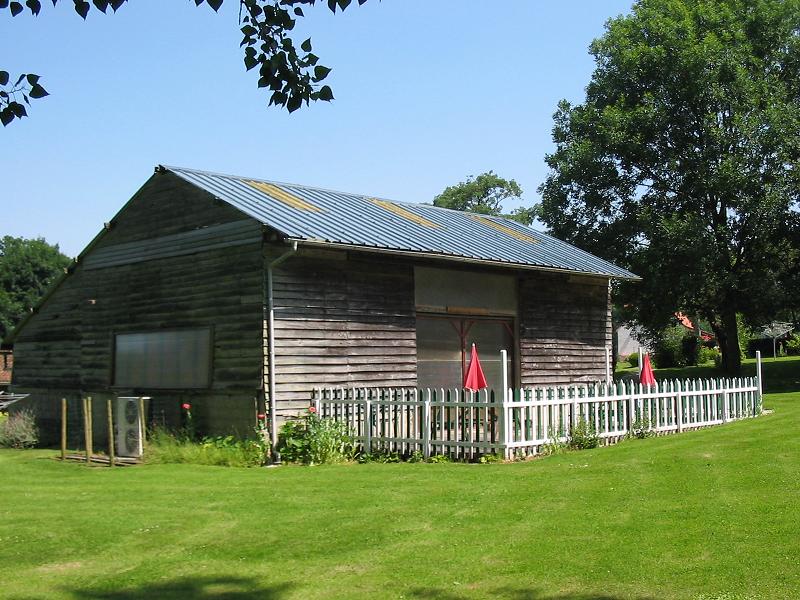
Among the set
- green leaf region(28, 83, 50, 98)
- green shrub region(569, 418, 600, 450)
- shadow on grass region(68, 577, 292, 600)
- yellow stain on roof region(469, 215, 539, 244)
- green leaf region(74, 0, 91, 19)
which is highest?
yellow stain on roof region(469, 215, 539, 244)

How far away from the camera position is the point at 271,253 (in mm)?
17125

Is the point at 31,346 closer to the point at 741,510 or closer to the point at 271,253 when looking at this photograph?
the point at 271,253

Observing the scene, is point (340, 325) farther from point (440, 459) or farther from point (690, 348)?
point (690, 348)

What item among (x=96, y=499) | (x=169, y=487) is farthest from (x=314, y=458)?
(x=96, y=499)

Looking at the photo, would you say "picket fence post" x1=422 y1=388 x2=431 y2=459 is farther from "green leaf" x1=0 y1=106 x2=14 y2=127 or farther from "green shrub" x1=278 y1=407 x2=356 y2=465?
"green leaf" x1=0 y1=106 x2=14 y2=127

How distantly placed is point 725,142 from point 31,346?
25.7 meters

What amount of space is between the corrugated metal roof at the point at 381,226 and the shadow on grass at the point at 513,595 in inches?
394

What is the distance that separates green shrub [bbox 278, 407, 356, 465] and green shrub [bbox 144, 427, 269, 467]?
424 millimetres

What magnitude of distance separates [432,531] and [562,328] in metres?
14.1

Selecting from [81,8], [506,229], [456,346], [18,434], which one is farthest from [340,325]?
[81,8]

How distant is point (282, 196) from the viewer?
20.2 m

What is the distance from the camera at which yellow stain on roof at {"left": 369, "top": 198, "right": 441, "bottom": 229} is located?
73.1 feet

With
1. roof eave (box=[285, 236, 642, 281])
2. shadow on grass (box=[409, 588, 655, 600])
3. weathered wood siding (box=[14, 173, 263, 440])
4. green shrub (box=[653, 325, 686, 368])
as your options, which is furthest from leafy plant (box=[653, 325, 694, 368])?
shadow on grass (box=[409, 588, 655, 600])

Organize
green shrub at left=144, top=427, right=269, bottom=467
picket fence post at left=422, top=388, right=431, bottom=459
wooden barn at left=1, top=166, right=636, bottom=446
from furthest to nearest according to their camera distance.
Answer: wooden barn at left=1, top=166, right=636, bottom=446, green shrub at left=144, top=427, right=269, bottom=467, picket fence post at left=422, top=388, right=431, bottom=459
